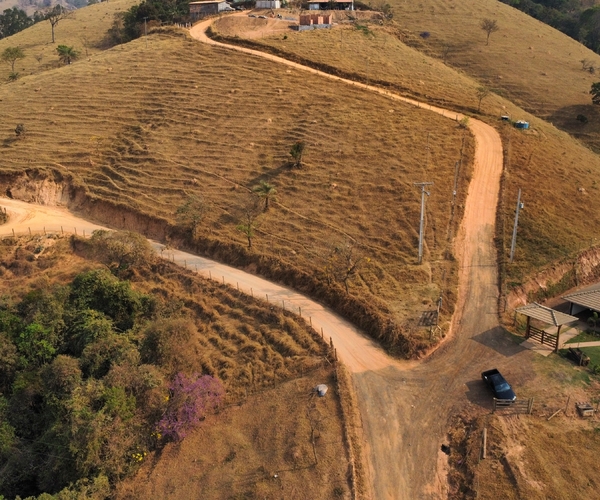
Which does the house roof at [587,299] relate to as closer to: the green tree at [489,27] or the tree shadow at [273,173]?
the tree shadow at [273,173]

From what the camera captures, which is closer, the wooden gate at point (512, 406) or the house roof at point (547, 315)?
the wooden gate at point (512, 406)

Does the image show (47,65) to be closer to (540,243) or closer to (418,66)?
(418,66)

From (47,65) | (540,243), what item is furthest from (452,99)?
(47,65)

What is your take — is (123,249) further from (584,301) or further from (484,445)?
(584,301)

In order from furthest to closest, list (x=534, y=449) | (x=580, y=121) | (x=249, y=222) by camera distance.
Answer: (x=580, y=121) → (x=249, y=222) → (x=534, y=449)

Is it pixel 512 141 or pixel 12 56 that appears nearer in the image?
pixel 512 141

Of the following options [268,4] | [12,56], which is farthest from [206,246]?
[12,56]

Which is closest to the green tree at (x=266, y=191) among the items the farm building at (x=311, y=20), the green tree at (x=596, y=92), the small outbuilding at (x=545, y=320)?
the small outbuilding at (x=545, y=320)
